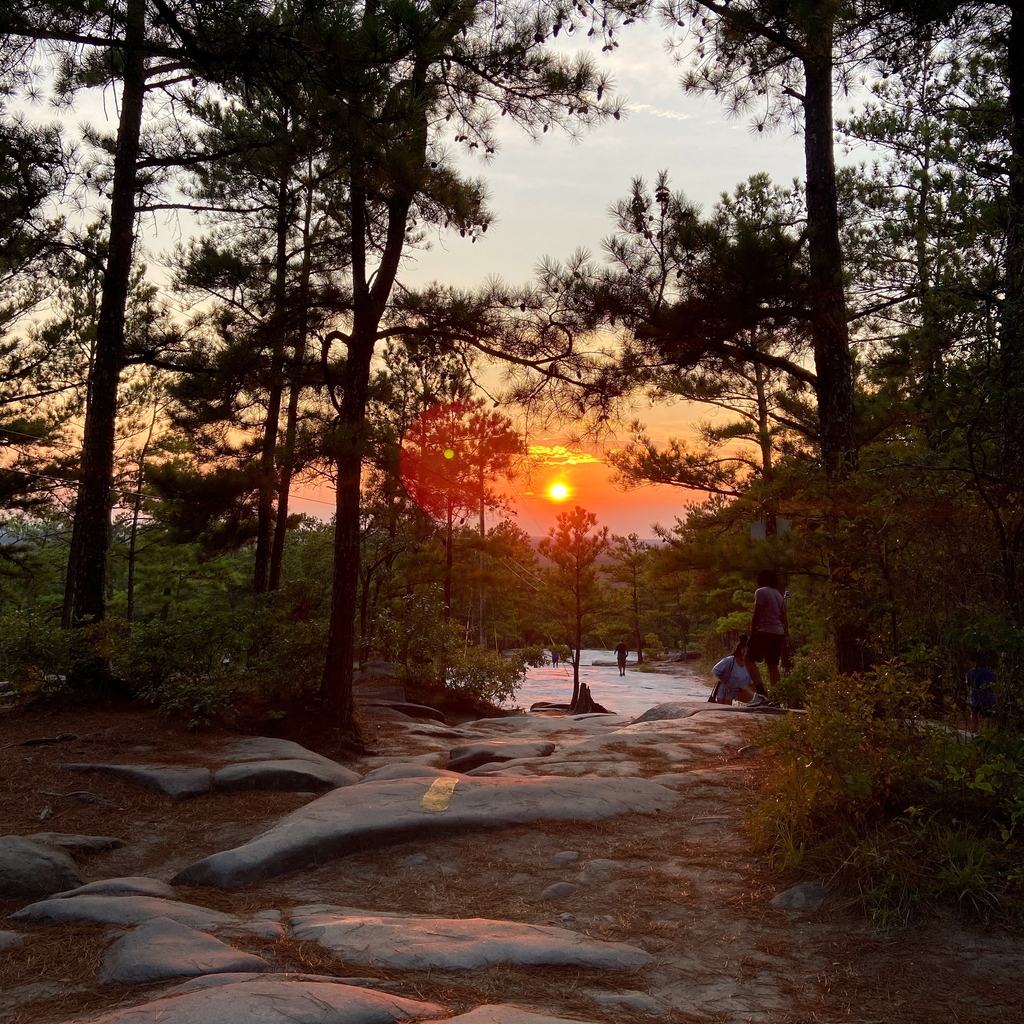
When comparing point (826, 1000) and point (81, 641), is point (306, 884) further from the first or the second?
point (81, 641)

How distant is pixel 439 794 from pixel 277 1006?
2.97 m

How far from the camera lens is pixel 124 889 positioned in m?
3.73

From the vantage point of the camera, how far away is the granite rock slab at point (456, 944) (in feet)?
9.84

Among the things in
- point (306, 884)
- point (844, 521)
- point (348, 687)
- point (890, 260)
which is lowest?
point (306, 884)

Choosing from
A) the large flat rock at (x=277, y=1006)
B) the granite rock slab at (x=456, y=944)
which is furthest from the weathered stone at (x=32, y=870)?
the large flat rock at (x=277, y=1006)

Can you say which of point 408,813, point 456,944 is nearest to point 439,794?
point 408,813

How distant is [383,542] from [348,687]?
10.9 metres

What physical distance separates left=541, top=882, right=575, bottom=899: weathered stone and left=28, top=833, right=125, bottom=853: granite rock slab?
2.56m

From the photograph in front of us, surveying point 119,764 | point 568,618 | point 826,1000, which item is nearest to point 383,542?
point 119,764

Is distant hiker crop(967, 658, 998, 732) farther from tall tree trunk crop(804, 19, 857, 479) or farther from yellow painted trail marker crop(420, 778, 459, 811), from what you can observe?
yellow painted trail marker crop(420, 778, 459, 811)

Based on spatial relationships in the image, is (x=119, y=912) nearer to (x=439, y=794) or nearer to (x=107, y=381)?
(x=439, y=794)

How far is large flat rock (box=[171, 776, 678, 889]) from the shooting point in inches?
166

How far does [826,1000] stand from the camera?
9.29 feet

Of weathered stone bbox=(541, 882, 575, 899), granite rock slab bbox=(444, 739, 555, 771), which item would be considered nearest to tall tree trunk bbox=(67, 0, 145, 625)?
granite rock slab bbox=(444, 739, 555, 771)
